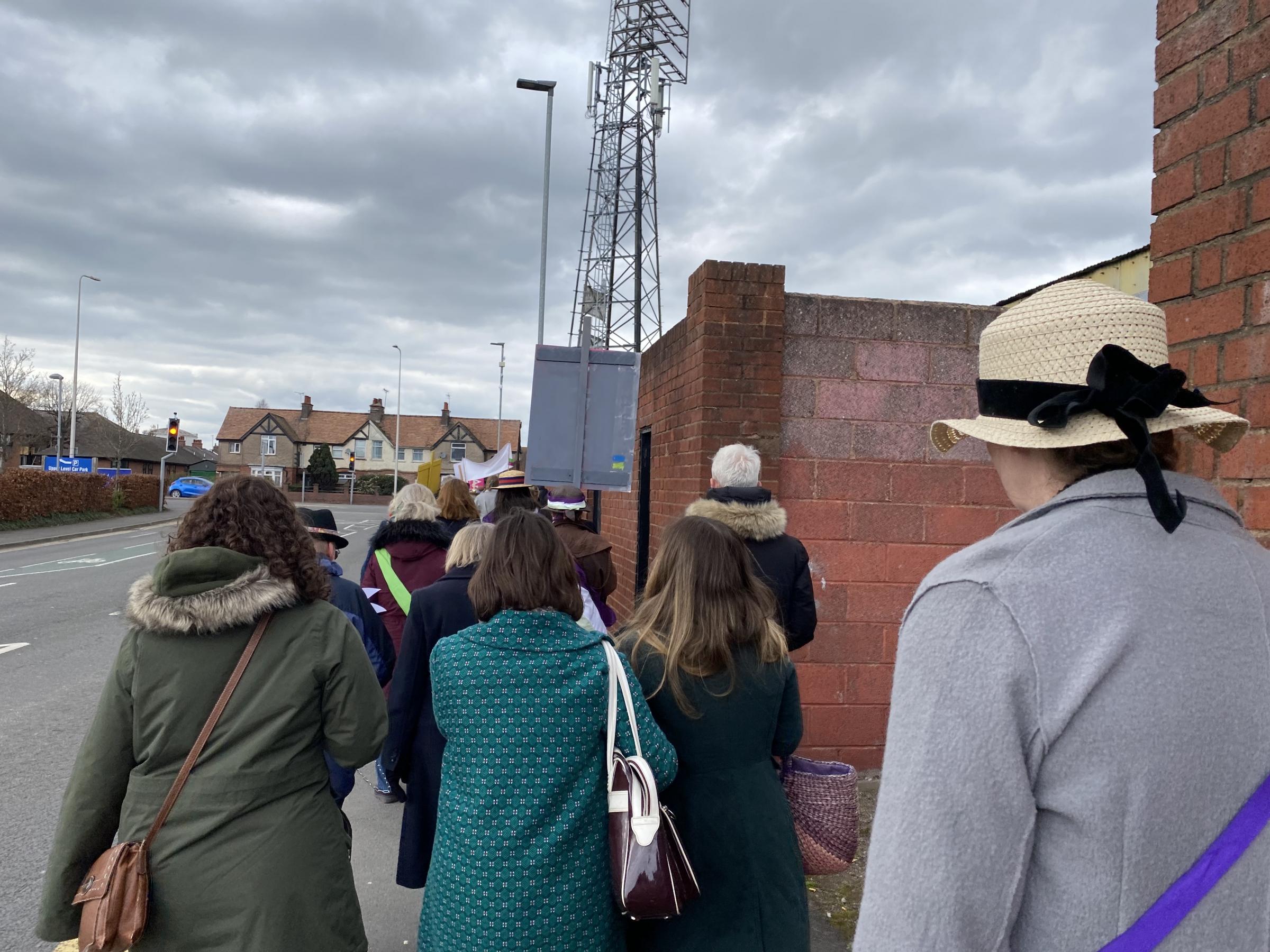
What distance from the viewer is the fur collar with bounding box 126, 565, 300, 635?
2.34 metres

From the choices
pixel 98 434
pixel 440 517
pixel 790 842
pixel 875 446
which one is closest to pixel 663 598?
pixel 790 842

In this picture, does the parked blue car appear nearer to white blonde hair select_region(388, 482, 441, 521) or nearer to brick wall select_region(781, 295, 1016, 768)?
white blonde hair select_region(388, 482, 441, 521)

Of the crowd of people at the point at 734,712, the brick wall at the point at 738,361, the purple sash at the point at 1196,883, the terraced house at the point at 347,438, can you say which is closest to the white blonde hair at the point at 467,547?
the crowd of people at the point at 734,712

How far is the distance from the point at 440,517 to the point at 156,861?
360 cm

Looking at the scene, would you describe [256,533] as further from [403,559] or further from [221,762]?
[403,559]

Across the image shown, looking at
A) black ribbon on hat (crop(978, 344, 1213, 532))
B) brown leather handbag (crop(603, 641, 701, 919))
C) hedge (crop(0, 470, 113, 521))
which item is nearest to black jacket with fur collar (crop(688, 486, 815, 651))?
brown leather handbag (crop(603, 641, 701, 919))

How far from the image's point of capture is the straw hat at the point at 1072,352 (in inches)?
47.0

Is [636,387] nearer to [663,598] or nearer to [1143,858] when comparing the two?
[663,598]

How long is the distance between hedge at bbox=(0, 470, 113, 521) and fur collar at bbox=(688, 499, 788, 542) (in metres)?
27.6

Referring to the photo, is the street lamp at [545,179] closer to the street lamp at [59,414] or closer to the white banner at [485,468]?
the white banner at [485,468]

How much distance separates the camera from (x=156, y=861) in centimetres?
230

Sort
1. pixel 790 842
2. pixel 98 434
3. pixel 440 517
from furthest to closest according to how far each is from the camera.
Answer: pixel 98 434 → pixel 440 517 → pixel 790 842

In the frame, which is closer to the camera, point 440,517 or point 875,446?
point 875,446

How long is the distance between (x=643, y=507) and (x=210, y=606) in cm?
535
